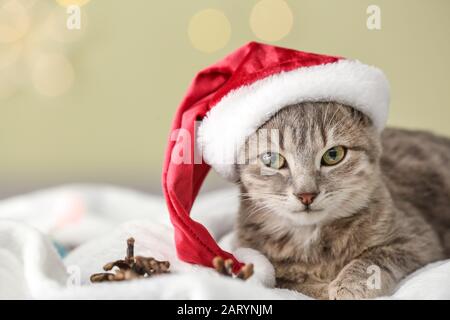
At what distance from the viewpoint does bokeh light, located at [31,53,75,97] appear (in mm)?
2389

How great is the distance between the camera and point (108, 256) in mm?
1185

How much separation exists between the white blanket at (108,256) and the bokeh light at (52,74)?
1.91 ft

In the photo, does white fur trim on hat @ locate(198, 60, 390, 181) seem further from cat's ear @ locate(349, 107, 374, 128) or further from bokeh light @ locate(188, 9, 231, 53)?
bokeh light @ locate(188, 9, 231, 53)

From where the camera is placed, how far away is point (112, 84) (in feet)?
7.88

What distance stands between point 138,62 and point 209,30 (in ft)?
1.13

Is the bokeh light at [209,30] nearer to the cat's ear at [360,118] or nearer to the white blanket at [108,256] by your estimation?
the white blanket at [108,256]

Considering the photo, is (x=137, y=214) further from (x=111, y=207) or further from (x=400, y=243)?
(x=400, y=243)

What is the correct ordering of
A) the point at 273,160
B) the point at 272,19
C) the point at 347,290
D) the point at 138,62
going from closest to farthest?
the point at 347,290 → the point at 273,160 → the point at 272,19 → the point at 138,62

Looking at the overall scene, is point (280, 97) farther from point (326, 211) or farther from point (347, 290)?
point (347, 290)

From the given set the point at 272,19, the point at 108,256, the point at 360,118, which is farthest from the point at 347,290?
the point at 272,19

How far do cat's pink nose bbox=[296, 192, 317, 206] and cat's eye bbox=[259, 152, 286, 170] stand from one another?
0.31 ft

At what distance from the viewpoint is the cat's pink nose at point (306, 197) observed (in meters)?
1.06

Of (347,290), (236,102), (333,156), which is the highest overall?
(236,102)
